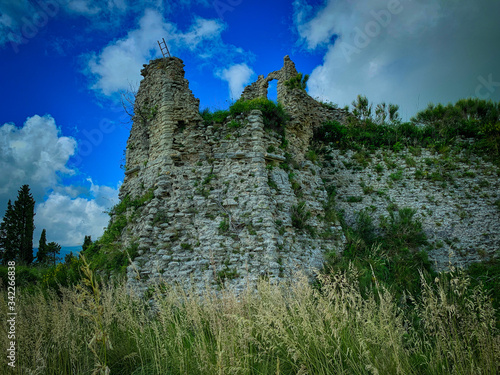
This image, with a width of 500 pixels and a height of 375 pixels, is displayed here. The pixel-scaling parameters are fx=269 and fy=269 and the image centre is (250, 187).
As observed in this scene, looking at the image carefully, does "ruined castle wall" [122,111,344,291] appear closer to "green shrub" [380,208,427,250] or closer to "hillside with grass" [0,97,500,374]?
"hillside with grass" [0,97,500,374]

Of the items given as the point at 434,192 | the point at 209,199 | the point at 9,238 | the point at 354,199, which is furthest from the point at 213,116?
the point at 9,238

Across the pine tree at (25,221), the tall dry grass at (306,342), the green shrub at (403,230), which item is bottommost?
the tall dry grass at (306,342)

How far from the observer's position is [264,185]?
9375 mm

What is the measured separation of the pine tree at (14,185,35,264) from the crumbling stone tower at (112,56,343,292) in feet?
47.7

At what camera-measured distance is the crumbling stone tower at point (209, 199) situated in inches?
320

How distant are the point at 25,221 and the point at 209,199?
20207 mm

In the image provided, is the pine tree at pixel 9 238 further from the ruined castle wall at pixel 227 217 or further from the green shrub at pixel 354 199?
the green shrub at pixel 354 199

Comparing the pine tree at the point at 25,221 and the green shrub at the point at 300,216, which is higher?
the pine tree at the point at 25,221

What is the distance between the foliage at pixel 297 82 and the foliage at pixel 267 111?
3.65 meters

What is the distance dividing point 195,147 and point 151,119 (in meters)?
2.67

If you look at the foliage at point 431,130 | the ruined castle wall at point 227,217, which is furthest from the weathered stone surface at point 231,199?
the foliage at point 431,130

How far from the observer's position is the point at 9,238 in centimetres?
1964

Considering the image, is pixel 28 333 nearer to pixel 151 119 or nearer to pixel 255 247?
pixel 255 247

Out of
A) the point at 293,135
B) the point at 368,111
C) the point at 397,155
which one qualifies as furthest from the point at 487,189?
the point at 293,135
